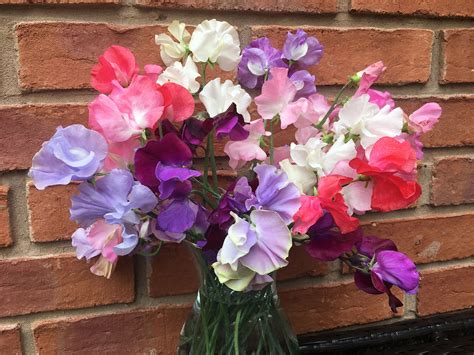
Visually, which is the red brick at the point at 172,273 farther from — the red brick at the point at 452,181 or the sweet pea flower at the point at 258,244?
the red brick at the point at 452,181

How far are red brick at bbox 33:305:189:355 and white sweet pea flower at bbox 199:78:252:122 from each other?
0.32 m

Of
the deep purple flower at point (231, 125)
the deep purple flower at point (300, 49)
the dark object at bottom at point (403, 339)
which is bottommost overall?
the dark object at bottom at point (403, 339)

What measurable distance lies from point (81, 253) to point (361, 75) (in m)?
0.34

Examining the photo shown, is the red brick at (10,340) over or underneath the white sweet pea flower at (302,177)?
underneath

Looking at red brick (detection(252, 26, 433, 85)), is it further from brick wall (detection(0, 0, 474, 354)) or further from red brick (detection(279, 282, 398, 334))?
red brick (detection(279, 282, 398, 334))

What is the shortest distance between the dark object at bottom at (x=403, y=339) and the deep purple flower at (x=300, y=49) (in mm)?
347

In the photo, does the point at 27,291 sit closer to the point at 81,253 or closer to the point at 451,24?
the point at 81,253

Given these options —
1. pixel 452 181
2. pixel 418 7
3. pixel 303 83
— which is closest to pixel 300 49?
pixel 303 83

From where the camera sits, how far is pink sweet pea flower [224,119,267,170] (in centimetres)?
52

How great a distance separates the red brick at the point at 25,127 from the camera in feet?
1.96

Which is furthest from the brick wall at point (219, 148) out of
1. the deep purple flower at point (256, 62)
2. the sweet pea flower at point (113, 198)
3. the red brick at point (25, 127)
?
Answer: the sweet pea flower at point (113, 198)

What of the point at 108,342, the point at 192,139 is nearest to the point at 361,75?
the point at 192,139

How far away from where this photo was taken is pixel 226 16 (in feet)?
2.12

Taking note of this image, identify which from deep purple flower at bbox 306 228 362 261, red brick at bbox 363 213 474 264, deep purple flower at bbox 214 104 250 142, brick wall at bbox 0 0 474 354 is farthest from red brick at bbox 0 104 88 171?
red brick at bbox 363 213 474 264
